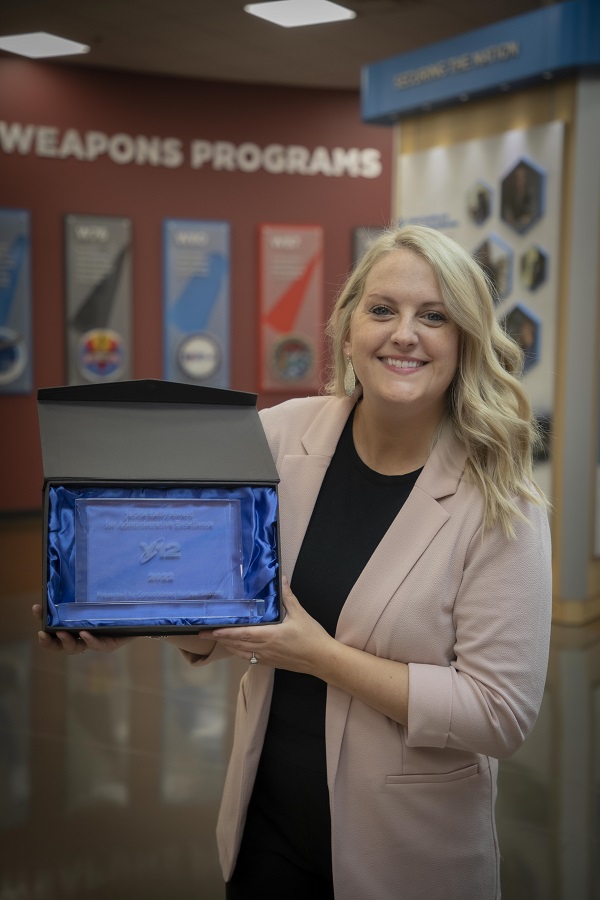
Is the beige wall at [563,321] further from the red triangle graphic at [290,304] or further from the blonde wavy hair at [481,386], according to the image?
the blonde wavy hair at [481,386]

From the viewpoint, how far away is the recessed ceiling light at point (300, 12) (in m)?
6.94

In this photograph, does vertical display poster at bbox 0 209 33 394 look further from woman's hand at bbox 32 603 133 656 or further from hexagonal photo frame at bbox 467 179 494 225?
woman's hand at bbox 32 603 133 656

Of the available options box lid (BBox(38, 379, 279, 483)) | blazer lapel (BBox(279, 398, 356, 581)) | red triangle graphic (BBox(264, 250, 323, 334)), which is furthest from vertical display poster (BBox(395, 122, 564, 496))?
box lid (BBox(38, 379, 279, 483))

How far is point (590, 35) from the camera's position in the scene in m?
5.08

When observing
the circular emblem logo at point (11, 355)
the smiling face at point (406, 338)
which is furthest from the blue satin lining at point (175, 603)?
the circular emblem logo at point (11, 355)

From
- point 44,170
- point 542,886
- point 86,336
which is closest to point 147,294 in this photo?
point 86,336

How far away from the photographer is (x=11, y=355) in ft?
26.8

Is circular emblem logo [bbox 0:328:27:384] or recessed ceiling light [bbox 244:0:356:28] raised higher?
recessed ceiling light [bbox 244:0:356:28]

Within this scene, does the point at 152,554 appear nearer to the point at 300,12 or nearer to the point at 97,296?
the point at 300,12

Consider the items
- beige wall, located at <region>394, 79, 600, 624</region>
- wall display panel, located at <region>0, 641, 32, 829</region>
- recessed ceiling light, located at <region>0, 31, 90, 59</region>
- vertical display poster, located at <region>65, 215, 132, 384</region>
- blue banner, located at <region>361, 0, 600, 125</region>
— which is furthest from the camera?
vertical display poster, located at <region>65, 215, 132, 384</region>

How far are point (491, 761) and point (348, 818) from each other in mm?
298

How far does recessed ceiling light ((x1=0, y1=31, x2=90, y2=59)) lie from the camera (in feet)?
25.0

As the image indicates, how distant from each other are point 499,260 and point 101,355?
4.21 meters

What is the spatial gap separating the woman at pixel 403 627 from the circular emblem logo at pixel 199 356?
24.2 ft
